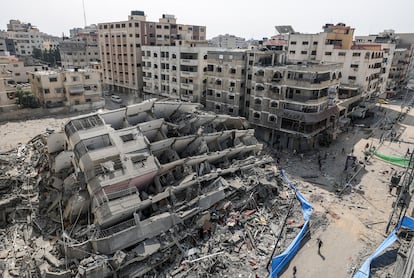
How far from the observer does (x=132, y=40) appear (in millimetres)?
55219

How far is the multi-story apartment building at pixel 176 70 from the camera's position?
1806 inches

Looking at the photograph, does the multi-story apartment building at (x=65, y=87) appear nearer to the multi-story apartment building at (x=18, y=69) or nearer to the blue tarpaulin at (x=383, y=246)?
the multi-story apartment building at (x=18, y=69)

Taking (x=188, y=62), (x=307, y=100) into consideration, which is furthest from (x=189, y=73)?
(x=307, y=100)

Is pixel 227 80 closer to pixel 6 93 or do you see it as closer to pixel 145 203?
pixel 145 203

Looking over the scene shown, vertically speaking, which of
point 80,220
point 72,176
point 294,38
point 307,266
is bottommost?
point 307,266

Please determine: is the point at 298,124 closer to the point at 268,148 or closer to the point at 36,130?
the point at 268,148

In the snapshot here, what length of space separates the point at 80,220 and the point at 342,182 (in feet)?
78.8

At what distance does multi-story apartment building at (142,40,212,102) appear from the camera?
45.9 metres

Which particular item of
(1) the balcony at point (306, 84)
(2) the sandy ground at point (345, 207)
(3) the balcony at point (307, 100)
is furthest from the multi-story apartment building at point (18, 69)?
(2) the sandy ground at point (345, 207)

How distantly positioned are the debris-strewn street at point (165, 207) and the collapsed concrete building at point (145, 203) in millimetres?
75

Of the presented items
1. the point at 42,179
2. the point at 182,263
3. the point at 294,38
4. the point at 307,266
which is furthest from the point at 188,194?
the point at 294,38

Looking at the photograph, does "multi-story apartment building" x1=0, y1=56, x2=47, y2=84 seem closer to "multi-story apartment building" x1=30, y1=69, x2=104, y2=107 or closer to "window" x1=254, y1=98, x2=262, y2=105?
"multi-story apartment building" x1=30, y1=69, x2=104, y2=107

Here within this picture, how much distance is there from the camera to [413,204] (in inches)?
973

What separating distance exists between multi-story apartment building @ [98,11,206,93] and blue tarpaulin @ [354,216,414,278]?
50.0 meters
